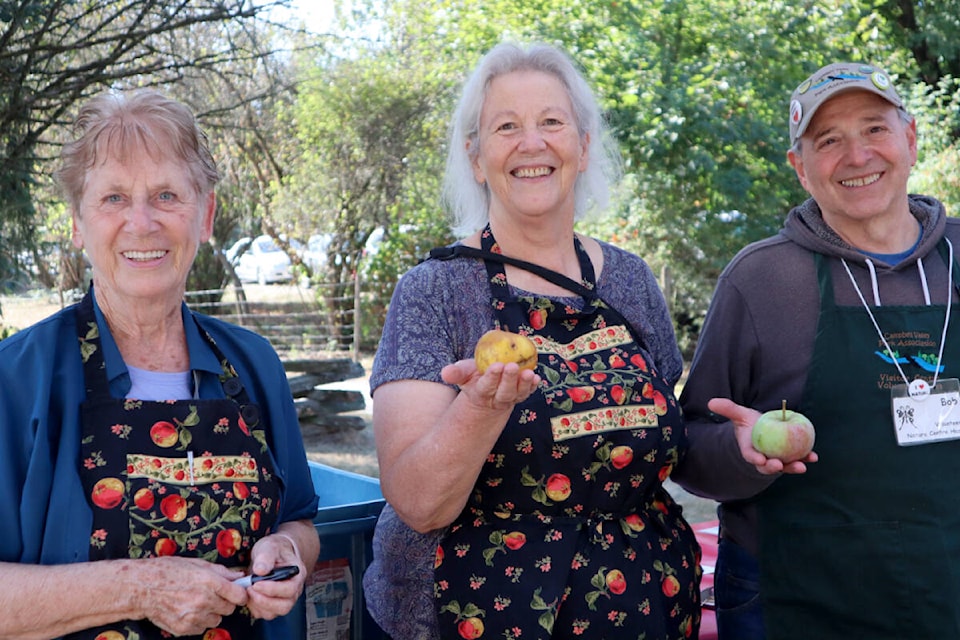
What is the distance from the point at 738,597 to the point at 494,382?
1094mm

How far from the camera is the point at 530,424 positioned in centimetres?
206

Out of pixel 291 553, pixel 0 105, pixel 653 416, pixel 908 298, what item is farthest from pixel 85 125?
pixel 0 105

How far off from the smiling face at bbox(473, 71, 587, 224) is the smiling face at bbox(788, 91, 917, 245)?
66cm

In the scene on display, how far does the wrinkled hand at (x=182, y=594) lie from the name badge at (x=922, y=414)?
1497 millimetres

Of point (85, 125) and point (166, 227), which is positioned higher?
point (85, 125)

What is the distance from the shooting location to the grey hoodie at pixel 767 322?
237cm

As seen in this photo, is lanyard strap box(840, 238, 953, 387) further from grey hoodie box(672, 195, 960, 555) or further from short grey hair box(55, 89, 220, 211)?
short grey hair box(55, 89, 220, 211)

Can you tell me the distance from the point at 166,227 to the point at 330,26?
17814 millimetres

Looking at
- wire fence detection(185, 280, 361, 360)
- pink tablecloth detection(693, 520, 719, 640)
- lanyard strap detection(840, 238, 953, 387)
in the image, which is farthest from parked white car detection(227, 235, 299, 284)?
lanyard strap detection(840, 238, 953, 387)

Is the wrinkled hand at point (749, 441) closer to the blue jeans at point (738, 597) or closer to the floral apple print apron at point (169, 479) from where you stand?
the blue jeans at point (738, 597)

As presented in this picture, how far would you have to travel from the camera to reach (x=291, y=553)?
2037 mm

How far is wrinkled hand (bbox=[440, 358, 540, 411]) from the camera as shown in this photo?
1.74m

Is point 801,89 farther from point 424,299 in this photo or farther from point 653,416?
point 424,299

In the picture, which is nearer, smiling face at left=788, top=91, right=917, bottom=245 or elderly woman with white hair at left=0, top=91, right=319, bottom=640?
elderly woman with white hair at left=0, top=91, right=319, bottom=640
